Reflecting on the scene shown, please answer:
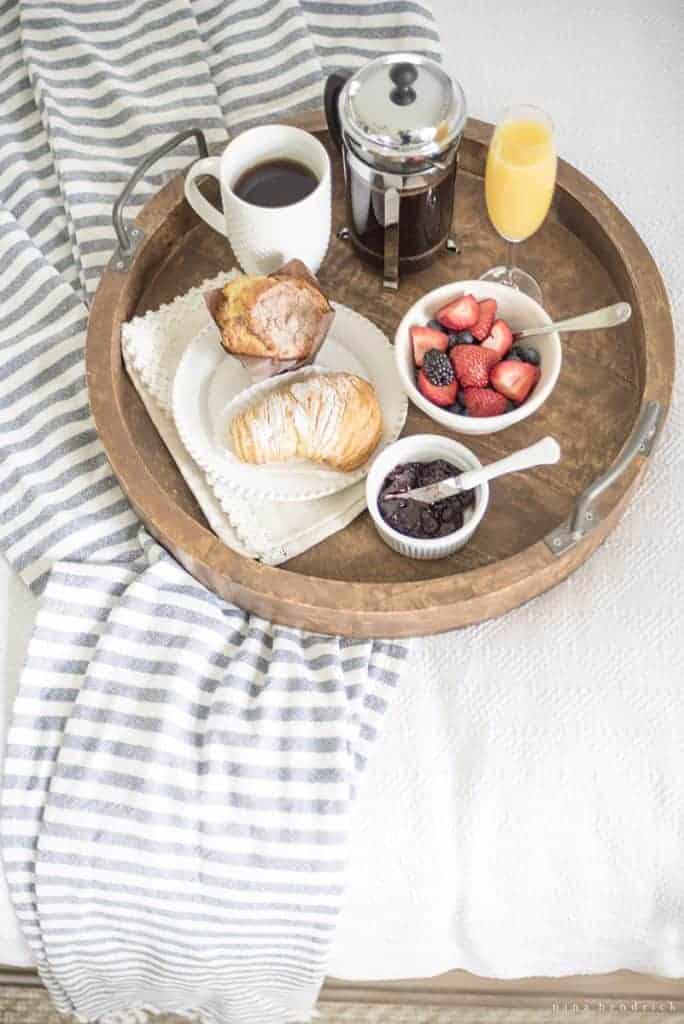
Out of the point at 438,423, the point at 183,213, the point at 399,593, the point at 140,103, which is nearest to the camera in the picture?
the point at 399,593

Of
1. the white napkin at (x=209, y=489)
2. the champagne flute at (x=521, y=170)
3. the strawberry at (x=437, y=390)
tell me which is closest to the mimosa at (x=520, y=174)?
the champagne flute at (x=521, y=170)

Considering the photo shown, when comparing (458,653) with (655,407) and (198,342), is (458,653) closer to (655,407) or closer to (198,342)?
(655,407)

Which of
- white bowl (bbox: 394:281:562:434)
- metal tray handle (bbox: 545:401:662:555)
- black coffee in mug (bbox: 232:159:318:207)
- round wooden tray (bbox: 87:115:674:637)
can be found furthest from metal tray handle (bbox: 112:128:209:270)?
metal tray handle (bbox: 545:401:662:555)

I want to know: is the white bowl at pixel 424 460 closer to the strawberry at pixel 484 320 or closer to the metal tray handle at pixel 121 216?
the strawberry at pixel 484 320

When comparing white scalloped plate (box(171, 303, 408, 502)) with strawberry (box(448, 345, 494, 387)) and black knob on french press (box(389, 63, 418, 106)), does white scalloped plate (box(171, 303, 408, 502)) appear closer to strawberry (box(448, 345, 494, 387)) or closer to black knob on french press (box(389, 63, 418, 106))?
strawberry (box(448, 345, 494, 387))

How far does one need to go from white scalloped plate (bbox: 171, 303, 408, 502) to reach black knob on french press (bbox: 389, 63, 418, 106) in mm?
231

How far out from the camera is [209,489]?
115 cm

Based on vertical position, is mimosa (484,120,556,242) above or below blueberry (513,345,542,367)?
above

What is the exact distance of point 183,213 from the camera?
4.20 feet

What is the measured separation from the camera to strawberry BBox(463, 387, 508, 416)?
1112mm

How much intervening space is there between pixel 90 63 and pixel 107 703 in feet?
3.00

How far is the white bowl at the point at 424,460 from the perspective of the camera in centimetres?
105

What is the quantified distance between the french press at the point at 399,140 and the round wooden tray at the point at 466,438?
4.0 inches

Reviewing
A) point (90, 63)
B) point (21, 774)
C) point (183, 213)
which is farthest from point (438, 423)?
point (90, 63)
